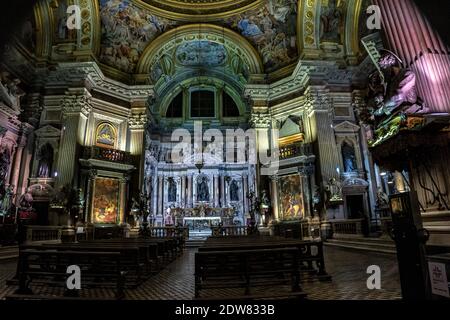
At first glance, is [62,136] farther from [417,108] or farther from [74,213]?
[417,108]

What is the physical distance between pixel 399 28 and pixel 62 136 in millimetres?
14682

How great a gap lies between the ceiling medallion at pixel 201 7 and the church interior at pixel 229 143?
9cm

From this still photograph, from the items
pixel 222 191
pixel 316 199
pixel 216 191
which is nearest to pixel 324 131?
pixel 316 199

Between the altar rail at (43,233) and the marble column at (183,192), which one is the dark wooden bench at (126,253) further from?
the marble column at (183,192)

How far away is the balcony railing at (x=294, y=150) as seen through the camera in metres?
15.1

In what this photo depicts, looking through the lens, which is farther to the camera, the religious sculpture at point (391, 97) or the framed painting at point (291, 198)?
the framed painting at point (291, 198)

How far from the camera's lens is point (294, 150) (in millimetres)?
15609

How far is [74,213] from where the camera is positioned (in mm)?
13203

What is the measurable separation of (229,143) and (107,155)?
10.1m

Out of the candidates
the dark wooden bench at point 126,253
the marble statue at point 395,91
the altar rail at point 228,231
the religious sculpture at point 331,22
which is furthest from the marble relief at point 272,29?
the dark wooden bench at point 126,253

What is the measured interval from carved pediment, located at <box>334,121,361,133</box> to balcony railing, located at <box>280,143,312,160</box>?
1.72 meters
